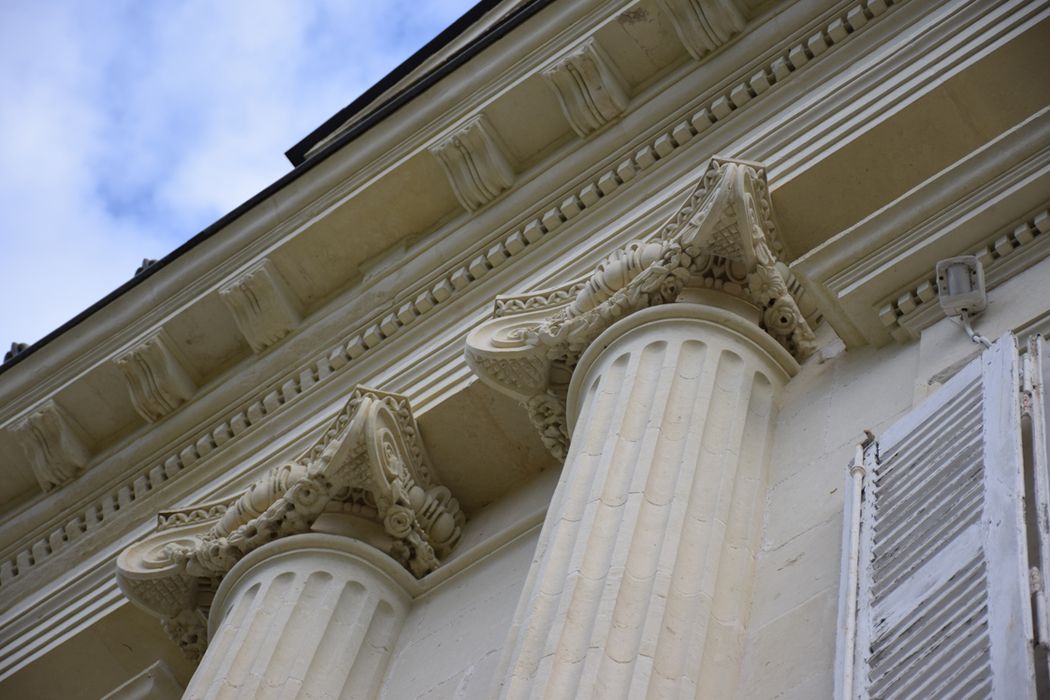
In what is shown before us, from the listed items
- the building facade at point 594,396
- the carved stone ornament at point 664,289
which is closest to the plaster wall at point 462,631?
the building facade at point 594,396

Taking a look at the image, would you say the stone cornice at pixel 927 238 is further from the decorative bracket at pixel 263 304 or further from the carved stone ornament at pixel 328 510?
the decorative bracket at pixel 263 304

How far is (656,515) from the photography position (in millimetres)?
8547

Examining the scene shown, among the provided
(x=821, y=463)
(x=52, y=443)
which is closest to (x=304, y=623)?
(x=821, y=463)

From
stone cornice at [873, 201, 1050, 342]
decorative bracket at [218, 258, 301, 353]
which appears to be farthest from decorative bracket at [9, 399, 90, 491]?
stone cornice at [873, 201, 1050, 342]

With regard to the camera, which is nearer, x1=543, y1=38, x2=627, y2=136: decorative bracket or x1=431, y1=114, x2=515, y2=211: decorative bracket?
x1=543, y1=38, x2=627, y2=136: decorative bracket

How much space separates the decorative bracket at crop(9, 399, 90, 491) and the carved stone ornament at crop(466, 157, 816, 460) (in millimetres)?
4921

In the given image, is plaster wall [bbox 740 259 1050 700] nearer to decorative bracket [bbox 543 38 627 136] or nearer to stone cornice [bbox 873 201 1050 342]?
stone cornice [bbox 873 201 1050 342]

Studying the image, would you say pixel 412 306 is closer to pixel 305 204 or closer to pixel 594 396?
pixel 305 204

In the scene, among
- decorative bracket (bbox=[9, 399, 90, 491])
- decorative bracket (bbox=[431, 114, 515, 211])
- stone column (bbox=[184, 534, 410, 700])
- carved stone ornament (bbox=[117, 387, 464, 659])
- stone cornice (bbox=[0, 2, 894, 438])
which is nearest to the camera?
stone column (bbox=[184, 534, 410, 700])

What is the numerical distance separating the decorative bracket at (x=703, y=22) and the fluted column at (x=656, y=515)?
3312 mm

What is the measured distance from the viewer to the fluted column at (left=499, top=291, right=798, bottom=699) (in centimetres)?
763

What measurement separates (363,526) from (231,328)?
3.56 m

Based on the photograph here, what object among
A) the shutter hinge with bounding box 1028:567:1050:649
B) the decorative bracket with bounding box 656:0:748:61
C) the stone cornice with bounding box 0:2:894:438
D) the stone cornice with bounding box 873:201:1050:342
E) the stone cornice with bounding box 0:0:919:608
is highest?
the stone cornice with bounding box 0:2:894:438

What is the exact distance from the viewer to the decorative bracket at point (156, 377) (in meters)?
14.6
